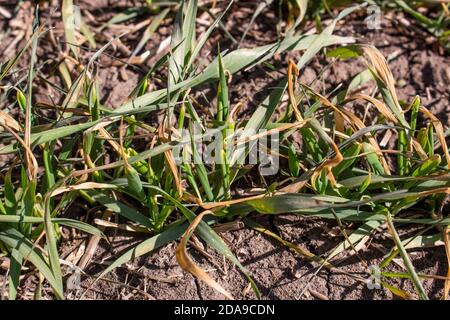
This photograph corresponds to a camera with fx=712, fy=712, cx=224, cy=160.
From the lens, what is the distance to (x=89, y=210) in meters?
1.88

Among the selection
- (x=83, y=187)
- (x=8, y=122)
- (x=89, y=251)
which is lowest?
(x=89, y=251)

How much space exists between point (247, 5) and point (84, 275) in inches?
43.0

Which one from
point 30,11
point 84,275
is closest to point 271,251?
point 84,275

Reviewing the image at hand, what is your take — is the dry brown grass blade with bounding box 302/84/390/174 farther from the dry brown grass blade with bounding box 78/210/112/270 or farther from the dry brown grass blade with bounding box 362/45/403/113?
the dry brown grass blade with bounding box 78/210/112/270

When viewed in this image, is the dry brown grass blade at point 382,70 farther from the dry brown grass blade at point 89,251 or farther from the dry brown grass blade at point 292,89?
the dry brown grass blade at point 89,251

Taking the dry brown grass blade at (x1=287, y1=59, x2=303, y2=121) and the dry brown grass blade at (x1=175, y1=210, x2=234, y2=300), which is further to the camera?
the dry brown grass blade at (x1=287, y1=59, x2=303, y2=121)

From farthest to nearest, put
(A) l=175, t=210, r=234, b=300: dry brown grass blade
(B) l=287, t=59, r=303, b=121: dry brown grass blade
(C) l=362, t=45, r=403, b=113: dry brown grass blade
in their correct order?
(C) l=362, t=45, r=403, b=113: dry brown grass blade → (B) l=287, t=59, r=303, b=121: dry brown grass blade → (A) l=175, t=210, r=234, b=300: dry brown grass blade

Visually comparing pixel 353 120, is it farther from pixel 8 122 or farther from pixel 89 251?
pixel 8 122

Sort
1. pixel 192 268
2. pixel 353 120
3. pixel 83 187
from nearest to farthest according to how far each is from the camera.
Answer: pixel 192 268
pixel 83 187
pixel 353 120

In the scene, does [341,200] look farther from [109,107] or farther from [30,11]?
[30,11]

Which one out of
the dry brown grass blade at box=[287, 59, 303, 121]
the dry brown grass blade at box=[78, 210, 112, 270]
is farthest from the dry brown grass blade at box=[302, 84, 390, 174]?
the dry brown grass blade at box=[78, 210, 112, 270]

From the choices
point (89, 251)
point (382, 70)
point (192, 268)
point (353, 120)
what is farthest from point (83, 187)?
point (382, 70)

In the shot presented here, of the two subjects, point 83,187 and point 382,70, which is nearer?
point 83,187

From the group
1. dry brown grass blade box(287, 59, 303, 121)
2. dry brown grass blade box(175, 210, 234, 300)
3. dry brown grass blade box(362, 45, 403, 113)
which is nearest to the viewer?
dry brown grass blade box(175, 210, 234, 300)
